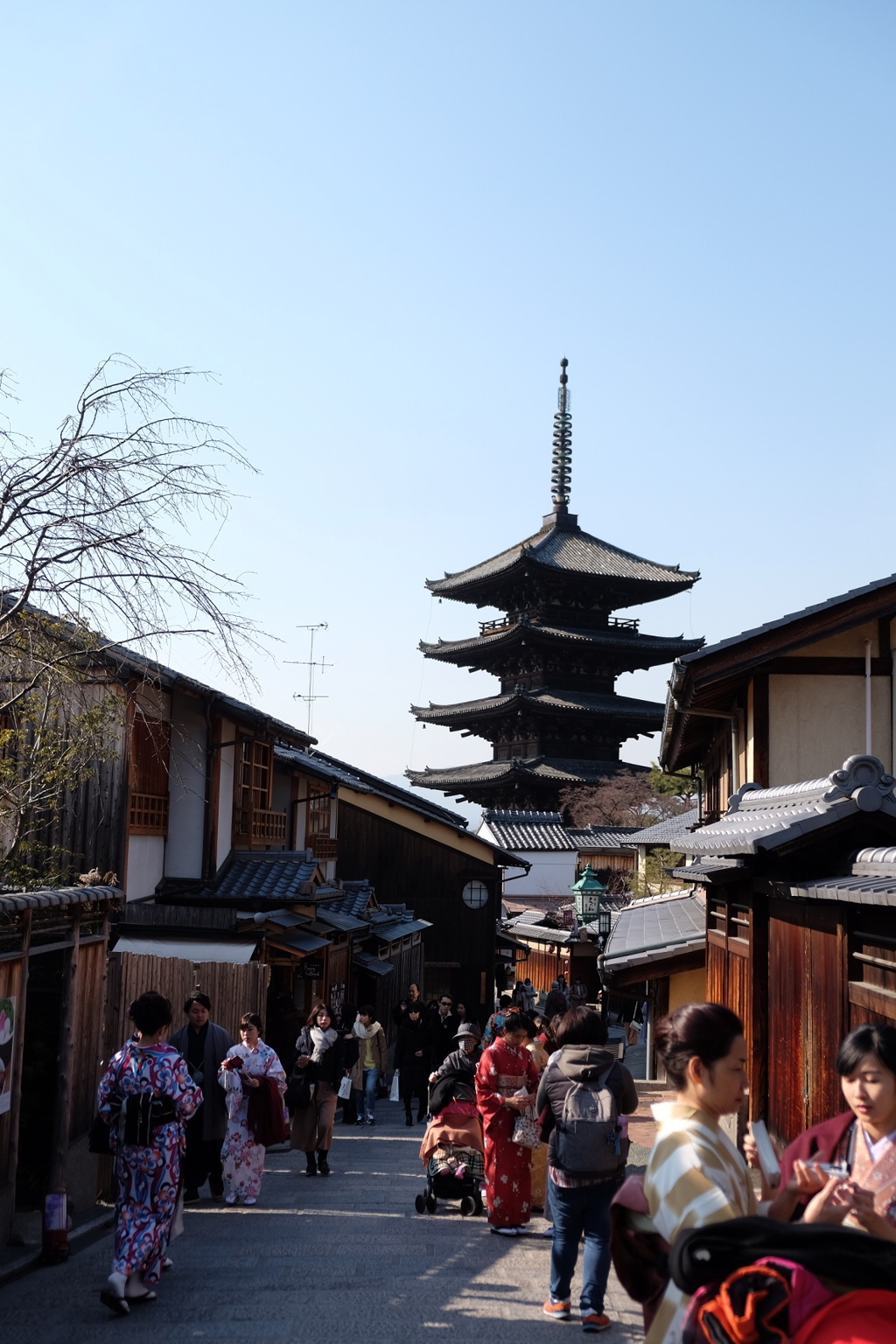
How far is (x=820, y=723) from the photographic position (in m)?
12.9

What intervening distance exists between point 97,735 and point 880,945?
768 cm

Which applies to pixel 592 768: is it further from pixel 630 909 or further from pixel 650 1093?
pixel 650 1093

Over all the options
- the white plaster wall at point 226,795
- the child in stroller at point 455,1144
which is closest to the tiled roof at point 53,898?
the child in stroller at point 455,1144

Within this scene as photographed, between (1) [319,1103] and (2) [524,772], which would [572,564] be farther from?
(1) [319,1103]

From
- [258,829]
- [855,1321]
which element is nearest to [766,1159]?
[855,1321]

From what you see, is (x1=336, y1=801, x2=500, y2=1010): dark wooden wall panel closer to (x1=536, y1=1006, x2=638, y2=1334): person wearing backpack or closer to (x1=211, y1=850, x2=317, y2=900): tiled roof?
(x1=211, y1=850, x2=317, y2=900): tiled roof

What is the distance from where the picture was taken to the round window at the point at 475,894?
3164 centimetres

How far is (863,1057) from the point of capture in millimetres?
3352

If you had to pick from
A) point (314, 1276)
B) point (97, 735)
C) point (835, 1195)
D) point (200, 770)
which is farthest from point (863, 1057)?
point (200, 770)

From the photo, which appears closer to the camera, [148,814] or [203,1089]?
[203,1089]

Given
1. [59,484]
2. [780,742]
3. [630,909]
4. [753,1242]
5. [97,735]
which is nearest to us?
[753,1242]

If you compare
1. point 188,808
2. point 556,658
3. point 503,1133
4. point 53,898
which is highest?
point 556,658

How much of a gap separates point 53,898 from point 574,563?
126 ft

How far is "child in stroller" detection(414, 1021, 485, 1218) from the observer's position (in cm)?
876
